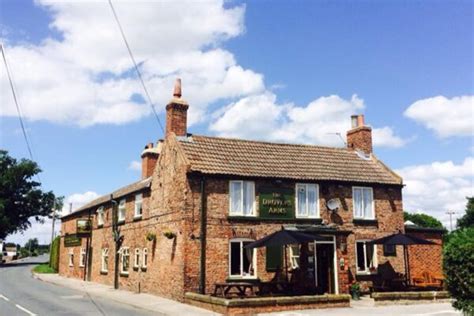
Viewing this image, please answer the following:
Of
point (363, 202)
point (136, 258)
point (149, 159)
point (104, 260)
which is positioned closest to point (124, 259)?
point (136, 258)

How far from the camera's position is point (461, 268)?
1169 centimetres

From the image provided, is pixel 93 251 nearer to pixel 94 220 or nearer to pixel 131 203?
pixel 94 220

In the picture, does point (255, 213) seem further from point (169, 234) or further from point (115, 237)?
point (115, 237)

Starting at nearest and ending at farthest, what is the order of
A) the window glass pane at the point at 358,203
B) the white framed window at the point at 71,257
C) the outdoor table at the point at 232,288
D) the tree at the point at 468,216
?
1. the outdoor table at the point at 232,288
2. the window glass pane at the point at 358,203
3. the white framed window at the point at 71,257
4. the tree at the point at 468,216

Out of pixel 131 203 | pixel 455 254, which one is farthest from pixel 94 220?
pixel 455 254

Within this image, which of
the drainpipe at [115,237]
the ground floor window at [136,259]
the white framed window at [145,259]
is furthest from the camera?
the drainpipe at [115,237]

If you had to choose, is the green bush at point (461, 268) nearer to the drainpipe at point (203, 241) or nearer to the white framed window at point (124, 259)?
the drainpipe at point (203, 241)

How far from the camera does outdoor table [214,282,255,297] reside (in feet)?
60.7

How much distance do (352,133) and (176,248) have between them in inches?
485

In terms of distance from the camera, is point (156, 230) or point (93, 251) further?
point (93, 251)

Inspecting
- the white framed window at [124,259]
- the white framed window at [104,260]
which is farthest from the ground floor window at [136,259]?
the white framed window at [104,260]

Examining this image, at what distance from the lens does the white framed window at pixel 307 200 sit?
2252 centimetres

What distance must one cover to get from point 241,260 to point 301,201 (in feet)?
13.3

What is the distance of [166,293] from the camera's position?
21266mm
